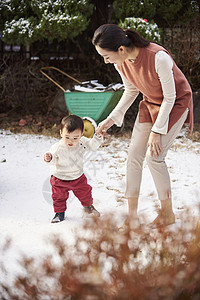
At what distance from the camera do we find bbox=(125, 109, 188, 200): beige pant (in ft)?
8.62

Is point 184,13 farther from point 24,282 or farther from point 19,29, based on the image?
point 24,282

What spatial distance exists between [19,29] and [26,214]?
4735 mm

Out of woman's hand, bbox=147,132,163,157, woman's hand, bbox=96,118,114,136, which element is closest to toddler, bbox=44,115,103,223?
woman's hand, bbox=96,118,114,136

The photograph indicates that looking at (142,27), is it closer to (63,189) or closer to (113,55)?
(63,189)

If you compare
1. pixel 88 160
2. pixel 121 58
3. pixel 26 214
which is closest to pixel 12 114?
pixel 88 160

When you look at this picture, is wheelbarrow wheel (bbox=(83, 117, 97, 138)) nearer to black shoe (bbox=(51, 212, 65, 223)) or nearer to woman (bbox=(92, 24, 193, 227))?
black shoe (bbox=(51, 212, 65, 223))

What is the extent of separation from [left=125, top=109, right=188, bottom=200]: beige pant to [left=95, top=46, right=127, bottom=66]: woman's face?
52cm

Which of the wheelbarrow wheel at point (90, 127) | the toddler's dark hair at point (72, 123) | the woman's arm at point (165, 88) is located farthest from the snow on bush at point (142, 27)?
the woman's arm at point (165, 88)

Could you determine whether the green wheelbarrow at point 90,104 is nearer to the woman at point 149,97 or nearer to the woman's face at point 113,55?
the woman at point 149,97

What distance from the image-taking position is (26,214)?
10.5 ft

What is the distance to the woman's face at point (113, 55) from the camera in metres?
2.35

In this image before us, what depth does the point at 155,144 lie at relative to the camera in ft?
8.30

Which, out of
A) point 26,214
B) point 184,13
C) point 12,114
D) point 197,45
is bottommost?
point 12,114

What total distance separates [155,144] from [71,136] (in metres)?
0.69
